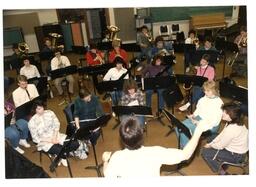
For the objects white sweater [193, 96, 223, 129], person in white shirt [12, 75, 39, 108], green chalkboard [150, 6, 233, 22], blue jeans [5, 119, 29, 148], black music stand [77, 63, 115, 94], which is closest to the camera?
white sweater [193, 96, 223, 129]

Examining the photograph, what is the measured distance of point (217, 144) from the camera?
390 centimetres

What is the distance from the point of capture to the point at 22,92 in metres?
5.51

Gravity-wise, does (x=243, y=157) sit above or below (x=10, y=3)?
below

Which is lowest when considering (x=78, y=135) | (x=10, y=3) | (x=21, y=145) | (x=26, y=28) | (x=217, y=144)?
(x=21, y=145)

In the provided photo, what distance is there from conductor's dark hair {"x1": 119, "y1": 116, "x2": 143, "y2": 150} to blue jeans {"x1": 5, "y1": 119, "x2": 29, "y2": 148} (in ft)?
10.7

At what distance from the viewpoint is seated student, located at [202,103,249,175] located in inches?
147

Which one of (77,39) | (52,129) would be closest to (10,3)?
(52,129)

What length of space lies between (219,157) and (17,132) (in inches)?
131

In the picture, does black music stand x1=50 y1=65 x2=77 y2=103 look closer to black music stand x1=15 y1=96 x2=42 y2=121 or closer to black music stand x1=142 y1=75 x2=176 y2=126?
black music stand x1=15 y1=96 x2=42 y2=121

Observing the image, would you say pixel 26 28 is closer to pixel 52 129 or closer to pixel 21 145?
pixel 21 145

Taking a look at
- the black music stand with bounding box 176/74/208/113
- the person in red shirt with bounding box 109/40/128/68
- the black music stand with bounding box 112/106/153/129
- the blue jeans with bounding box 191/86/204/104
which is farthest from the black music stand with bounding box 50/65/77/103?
the blue jeans with bounding box 191/86/204/104

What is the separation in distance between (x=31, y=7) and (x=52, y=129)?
2313 millimetres

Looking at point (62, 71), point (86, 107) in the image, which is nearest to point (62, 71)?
point (62, 71)

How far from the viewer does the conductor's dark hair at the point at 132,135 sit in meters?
2.30
